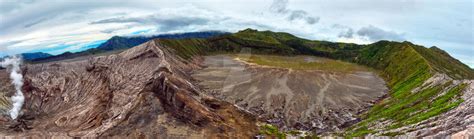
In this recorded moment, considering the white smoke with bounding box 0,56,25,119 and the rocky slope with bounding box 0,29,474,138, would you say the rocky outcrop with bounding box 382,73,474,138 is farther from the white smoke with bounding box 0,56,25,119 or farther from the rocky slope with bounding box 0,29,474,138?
the white smoke with bounding box 0,56,25,119

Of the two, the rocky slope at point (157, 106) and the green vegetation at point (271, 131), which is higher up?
the rocky slope at point (157, 106)

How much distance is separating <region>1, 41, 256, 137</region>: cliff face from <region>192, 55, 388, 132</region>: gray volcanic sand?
13423 mm

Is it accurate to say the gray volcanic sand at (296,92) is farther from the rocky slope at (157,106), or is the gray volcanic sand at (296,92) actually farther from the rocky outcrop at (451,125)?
the rocky outcrop at (451,125)

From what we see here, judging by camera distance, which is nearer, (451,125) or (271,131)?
(451,125)

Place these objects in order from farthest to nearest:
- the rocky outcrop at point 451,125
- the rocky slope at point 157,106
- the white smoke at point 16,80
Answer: the white smoke at point 16,80
the rocky slope at point 157,106
the rocky outcrop at point 451,125

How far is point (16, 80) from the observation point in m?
126

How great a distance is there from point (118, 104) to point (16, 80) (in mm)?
45129

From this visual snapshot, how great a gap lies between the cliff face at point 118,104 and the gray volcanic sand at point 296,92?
1342cm

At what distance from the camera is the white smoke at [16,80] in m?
107

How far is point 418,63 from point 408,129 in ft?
259

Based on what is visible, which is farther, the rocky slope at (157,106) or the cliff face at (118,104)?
the cliff face at (118,104)

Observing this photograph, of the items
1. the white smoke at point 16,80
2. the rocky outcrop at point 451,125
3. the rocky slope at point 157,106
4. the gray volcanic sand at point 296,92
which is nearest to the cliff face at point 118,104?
the rocky slope at point 157,106

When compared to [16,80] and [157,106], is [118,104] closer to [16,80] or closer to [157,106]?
[157,106]

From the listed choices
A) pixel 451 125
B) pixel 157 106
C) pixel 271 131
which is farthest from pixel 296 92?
pixel 451 125
